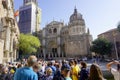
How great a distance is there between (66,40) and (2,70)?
57.4 metres

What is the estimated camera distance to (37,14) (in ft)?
297

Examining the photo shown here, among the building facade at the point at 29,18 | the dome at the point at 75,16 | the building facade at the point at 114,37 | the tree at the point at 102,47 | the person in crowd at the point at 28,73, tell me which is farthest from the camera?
the building facade at the point at 29,18

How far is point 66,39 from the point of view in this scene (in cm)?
6438

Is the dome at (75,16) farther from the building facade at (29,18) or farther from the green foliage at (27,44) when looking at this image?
the building facade at (29,18)

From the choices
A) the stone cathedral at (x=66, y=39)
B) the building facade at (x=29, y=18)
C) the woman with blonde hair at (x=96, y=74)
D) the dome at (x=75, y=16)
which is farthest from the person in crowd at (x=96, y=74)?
the building facade at (x=29, y=18)

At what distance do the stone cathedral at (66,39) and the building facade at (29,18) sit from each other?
46.4ft

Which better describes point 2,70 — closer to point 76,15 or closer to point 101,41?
point 101,41

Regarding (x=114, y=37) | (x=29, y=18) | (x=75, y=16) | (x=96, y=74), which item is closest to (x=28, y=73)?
(x=96, y=74)

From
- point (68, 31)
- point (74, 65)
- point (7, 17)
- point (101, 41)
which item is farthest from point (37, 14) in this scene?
point (74, 65)

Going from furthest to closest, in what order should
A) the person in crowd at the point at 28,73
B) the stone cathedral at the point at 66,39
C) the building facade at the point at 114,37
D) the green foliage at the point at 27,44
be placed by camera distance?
the stone cathedral at the point at 66,39, the building facade at the point at 114,37, the green foliage at the point at 27,44, the person in crowd at the point at 28,73

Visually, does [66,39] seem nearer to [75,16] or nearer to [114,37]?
[75,16]

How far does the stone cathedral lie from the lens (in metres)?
61.5

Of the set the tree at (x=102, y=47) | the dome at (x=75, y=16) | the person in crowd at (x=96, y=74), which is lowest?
the person in crowd at (x=96, y=74)

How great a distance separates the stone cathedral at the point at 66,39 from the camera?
2420 inches
